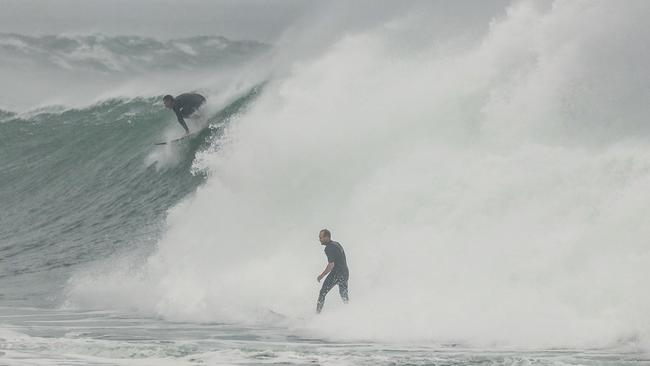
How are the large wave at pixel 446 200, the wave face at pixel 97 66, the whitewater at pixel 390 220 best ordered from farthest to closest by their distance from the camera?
the wave face at pixel 97 66 < the large wave at pixel 446 200 < the whitewater at pixel 390 220

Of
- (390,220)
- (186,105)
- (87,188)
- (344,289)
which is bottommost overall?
(344,289)

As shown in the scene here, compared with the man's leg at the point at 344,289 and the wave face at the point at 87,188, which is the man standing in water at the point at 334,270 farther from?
the wave face at the point at 87,188

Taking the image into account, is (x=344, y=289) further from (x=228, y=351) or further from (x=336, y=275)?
(x=228, y=351)

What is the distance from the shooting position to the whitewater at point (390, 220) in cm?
1109

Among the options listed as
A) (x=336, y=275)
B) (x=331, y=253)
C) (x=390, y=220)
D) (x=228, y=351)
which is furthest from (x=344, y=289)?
(x=228, y=351)

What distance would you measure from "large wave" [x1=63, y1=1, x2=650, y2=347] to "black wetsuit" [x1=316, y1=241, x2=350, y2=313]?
23cm

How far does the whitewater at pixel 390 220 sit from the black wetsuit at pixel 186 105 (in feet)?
2.17

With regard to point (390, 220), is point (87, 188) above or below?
above

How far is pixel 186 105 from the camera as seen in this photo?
866 inches

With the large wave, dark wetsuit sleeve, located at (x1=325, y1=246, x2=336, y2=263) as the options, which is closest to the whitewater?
the large wave

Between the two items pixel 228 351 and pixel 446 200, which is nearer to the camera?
pixel 228 351

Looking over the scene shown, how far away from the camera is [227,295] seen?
14.1 m

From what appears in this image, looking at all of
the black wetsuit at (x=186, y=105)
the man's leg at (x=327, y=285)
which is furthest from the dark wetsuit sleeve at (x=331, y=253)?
the black wetsuit at (x=186, y=105)

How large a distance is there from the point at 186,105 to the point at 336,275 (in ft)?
33.4
